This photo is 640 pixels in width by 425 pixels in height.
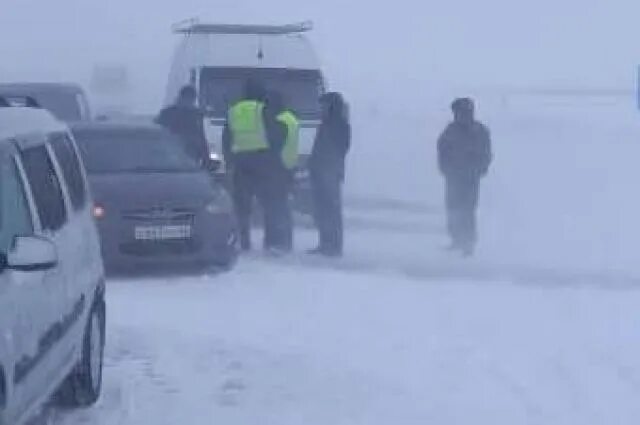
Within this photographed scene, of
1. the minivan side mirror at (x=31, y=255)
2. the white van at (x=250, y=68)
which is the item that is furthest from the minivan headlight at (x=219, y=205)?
the minivan side mirror at (x=31, y=255)

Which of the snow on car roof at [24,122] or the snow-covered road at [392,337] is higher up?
the snow on car roof at [24,122]

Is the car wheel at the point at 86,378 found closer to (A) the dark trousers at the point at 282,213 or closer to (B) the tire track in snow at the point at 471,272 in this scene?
(B) the tire track in snow at the point at 471,272

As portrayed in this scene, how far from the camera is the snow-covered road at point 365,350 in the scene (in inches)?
396

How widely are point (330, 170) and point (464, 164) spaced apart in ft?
4.59

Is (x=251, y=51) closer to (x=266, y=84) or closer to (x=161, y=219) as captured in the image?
(x=266, y=84)

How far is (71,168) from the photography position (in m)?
10.5

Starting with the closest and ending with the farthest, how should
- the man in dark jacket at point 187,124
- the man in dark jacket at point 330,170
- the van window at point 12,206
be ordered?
the van window at point 12,206, the man in dark jacket at point 330,170, the man in dark jacket at point 187,124

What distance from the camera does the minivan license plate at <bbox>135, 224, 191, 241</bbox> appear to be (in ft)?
51.2

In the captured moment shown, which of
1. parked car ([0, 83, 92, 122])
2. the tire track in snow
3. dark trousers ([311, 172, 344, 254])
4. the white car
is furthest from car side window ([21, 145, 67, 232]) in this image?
parked car ([0, 83, 92, 122])

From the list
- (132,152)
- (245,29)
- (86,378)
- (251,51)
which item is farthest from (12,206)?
(245,29)

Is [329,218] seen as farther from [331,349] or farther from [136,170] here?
[331,349]

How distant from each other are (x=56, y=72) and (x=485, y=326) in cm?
4358

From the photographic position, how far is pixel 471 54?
69.8 m

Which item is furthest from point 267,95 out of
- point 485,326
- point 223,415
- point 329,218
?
point 223,415
